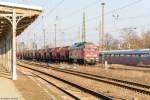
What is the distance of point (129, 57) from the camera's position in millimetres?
59781

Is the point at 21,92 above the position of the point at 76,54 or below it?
below

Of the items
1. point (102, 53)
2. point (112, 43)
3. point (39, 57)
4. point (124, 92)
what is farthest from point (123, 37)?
point (124, 92)

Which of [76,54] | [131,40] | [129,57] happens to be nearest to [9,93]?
[76,54]

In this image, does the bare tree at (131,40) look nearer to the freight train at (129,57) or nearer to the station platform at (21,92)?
the freight train at (129,57)

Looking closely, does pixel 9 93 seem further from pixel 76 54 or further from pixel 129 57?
pixel 129 57

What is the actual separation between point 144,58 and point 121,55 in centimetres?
797

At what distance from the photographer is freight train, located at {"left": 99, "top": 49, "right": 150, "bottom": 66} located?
54188mm

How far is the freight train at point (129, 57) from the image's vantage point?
5419cm

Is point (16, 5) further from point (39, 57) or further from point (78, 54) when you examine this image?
point (39, 57)

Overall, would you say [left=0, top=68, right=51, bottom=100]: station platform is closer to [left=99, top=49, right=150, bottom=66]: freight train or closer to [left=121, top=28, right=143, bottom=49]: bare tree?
[left=99, top=49, right=150, bottom=66]: freight train

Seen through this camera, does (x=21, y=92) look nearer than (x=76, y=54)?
Yes

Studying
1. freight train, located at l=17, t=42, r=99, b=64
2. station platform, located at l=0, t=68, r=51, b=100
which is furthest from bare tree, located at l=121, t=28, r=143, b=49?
station platform, located at l=0, t=68, r=51, b=100

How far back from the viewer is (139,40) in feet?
383

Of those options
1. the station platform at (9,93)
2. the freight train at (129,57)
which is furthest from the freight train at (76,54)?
the station platform at (9,93)
